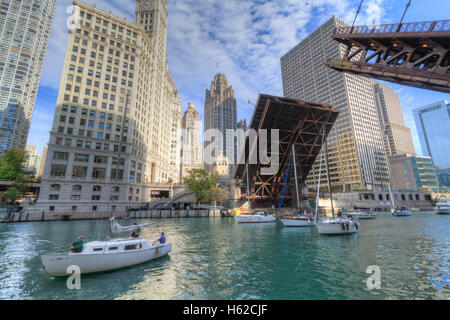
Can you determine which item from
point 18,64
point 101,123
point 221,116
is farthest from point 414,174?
point 18,64

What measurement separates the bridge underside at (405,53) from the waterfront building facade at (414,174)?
410 feet

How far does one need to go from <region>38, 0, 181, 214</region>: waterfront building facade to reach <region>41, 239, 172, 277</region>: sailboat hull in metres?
36.4

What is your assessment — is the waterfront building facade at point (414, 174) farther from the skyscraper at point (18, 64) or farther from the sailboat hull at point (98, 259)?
the skyscraper at point (18, 64)

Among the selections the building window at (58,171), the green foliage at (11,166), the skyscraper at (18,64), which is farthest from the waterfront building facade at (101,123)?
the skyscraper at (18,64)

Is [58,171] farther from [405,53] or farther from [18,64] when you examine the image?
[18,64]

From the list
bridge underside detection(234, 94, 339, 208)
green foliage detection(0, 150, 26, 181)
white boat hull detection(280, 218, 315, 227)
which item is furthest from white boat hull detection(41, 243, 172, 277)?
green foliage detection(0, 150, 26, 181)

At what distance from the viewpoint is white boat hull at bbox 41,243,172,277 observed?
11055 mm

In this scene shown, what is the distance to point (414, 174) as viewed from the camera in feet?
376

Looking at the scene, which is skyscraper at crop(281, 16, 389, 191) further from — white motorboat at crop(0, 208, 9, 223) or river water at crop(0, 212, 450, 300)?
white motorboat at crop(0, 208, 9, 223)

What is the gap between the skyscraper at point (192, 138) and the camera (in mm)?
179250

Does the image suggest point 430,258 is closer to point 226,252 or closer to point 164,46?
point 226,252

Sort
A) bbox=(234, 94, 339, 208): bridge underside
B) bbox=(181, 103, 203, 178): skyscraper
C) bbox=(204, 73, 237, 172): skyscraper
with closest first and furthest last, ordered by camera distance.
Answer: bbox=(234, 94, 339, 208): bridge underside < bbox=(204, 73, 237, 172): skyscraper < bbox=(181, 103, 203, 178): skyscraper

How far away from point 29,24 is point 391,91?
27645 centimetres
